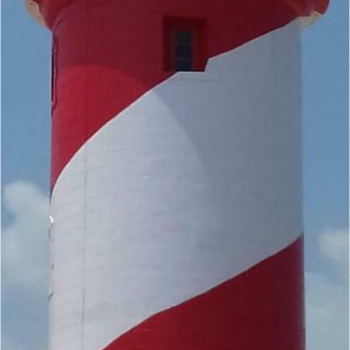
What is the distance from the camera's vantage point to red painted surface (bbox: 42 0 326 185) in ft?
43.4

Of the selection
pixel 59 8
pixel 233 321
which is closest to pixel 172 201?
pixel 233 321

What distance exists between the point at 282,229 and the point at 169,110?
5.43 feet

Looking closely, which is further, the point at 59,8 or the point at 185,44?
the point at 59,8

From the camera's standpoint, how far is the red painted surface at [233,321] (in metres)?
12.7

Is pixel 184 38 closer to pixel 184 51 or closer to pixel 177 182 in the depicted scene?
pixel 184 51

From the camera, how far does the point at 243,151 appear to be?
517 inches

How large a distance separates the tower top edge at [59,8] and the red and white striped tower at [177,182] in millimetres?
297

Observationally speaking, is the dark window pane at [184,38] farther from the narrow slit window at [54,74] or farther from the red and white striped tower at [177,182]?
the narrow slit window at [54,74]

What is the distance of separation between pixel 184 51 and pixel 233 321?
2.77 meters

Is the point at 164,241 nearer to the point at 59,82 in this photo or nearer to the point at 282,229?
the point at 282,229

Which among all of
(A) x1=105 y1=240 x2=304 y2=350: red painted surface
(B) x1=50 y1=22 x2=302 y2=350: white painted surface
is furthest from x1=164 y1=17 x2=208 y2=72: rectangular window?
(A) x1=105 y1=240 x2=304 y2=350: red painted surface

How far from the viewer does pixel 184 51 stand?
44.2ft

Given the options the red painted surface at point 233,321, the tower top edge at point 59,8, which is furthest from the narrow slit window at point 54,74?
the red painted surface at point 233,321

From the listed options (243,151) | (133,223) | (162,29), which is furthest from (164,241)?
(162,29)
